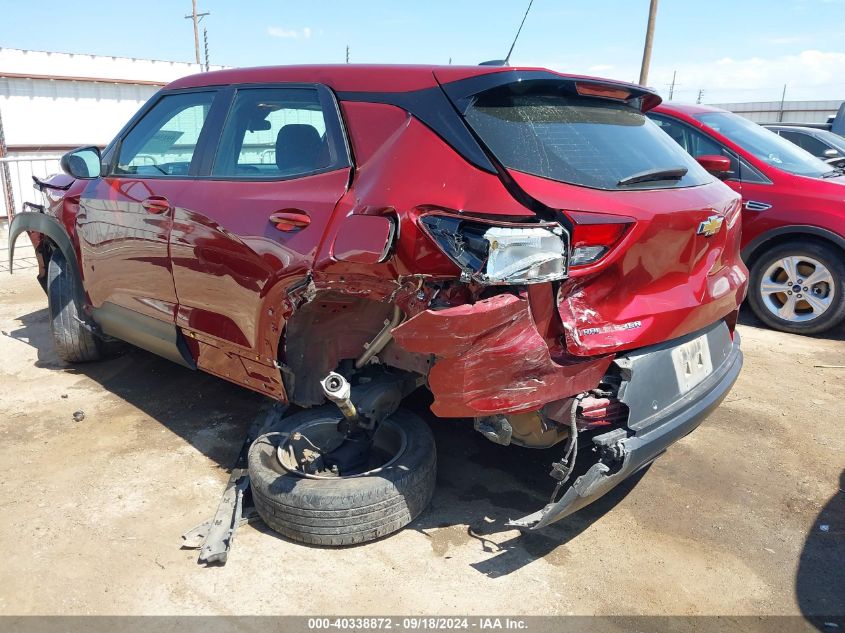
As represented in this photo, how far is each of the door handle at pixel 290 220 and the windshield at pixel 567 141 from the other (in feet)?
2.63

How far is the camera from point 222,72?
3672 millimetres

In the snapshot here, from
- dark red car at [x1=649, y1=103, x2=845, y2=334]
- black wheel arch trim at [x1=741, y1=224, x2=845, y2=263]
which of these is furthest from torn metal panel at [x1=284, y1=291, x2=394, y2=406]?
black wheel arch trim at [x1=741, y1=224, x2=845, y2=263]

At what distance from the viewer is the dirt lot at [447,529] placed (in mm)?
2588

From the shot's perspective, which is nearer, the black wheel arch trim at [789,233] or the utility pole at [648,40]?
the black wheel arch trim at [789,233]

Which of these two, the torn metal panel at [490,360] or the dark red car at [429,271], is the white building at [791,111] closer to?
the dark red car at [429,271]

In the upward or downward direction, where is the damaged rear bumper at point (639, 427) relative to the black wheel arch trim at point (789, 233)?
downward

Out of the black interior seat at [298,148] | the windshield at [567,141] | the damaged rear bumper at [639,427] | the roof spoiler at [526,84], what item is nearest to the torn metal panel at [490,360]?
the damaged rear bumper at [639,427]

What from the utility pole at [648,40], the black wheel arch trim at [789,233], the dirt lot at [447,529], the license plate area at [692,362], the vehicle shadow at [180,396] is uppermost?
the utility pole at [648,40]

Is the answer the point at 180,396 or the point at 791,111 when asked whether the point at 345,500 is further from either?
the point at 791,111

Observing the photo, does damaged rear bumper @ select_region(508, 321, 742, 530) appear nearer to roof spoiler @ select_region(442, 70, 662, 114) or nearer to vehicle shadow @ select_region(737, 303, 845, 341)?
roof spoiler @ select_region(442, 70, 662, 114)

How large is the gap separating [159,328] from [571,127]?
99.3 inches

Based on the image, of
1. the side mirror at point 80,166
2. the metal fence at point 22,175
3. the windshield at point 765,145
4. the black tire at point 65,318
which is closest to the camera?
the side mirror at point 80,166

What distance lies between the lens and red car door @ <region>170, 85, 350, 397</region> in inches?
113

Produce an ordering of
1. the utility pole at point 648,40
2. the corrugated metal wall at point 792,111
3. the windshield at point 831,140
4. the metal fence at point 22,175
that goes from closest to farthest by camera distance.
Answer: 1. the windshield at point 831,140
2. the metal fence at point 22,175
3. the utility pole at point 648,40
4. the corrugated metal wall at point 792,111
